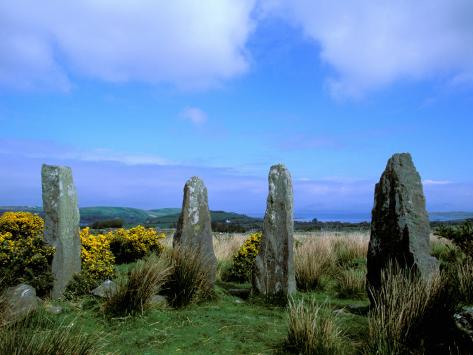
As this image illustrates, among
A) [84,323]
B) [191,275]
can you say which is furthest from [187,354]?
[191,275]

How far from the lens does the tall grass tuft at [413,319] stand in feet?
19.1

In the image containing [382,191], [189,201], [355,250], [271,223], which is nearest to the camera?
[382,191]

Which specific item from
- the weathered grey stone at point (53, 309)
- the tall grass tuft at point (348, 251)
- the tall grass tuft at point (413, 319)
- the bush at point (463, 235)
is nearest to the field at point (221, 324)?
the weathered grey stone at point (53, 309)

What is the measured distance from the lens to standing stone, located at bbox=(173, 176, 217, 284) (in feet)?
35.2

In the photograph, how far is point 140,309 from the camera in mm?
8008

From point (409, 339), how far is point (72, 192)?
781 cm

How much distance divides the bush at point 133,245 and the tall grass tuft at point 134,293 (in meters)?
6.96

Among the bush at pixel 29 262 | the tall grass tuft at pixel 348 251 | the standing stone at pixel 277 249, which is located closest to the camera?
the bush at pixel 29 262

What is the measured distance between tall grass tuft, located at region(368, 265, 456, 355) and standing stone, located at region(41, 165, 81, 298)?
666 centimetres

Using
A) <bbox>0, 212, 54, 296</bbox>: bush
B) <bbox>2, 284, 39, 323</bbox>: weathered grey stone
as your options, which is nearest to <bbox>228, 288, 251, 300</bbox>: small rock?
<bbox>0, 212, 54, 296</bbox>: bush

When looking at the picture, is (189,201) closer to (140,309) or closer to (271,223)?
(271,223)

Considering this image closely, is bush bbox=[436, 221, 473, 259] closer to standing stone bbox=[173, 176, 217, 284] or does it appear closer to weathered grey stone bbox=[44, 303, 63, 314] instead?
standing stone bbox=[173, 176, 217, 284]

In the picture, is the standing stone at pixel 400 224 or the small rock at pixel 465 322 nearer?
the small rock at pixel 465 322

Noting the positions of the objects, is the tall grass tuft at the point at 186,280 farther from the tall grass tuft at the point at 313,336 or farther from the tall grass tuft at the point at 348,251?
the tall grass tuft at the point at 348,251
